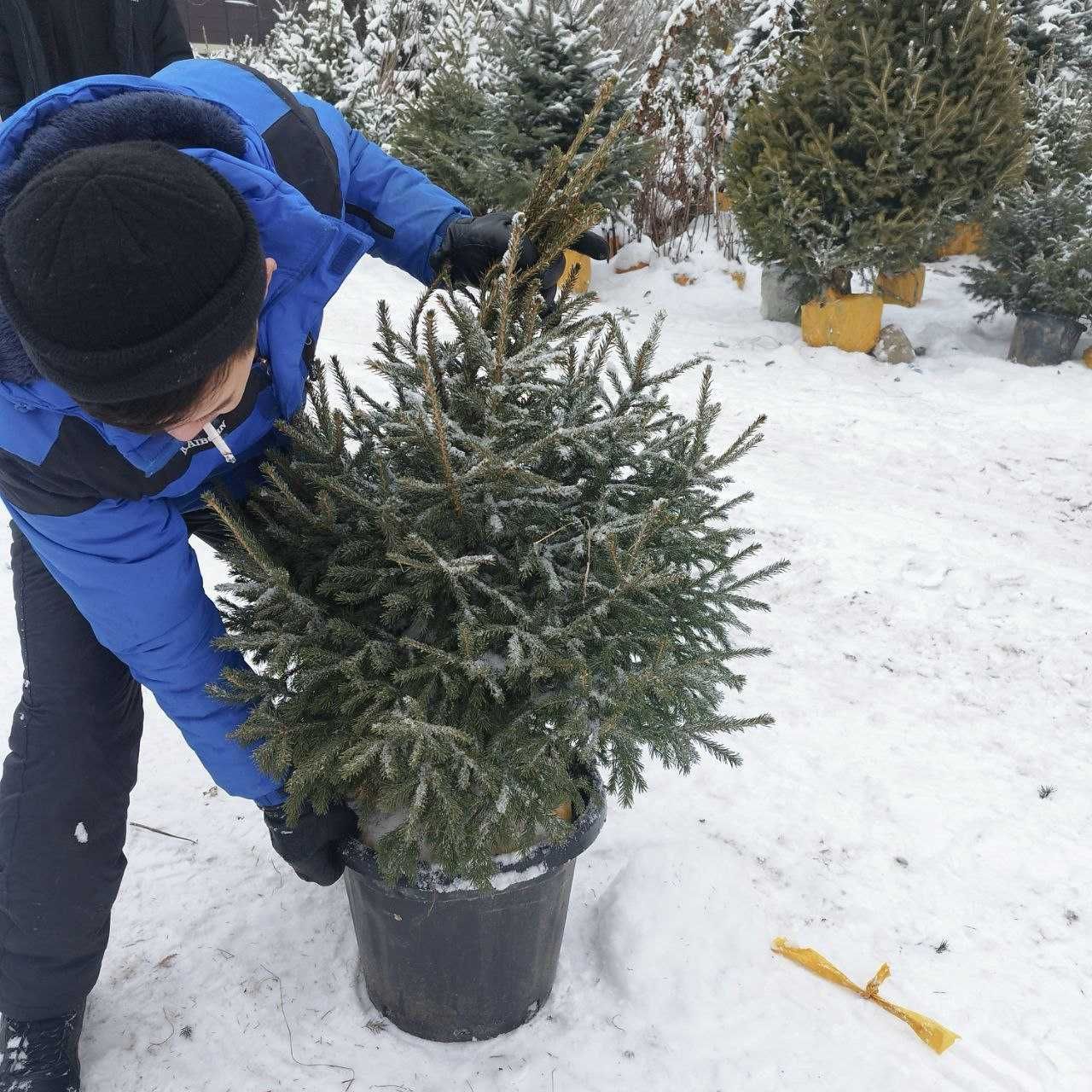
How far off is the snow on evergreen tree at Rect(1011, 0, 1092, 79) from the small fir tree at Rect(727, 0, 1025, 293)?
12.8 ft

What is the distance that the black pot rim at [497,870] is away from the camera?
1.82 m

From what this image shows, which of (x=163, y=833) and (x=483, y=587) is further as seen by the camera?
(x=163, y=833)

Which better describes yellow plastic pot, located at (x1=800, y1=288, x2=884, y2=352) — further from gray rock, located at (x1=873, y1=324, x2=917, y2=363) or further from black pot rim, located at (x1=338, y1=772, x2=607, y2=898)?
black pot rim, located at (x1=338, y1=772, x2=607, y2=898)

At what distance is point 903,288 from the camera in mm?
7766

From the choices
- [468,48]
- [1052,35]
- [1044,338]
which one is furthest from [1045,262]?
[468,48]

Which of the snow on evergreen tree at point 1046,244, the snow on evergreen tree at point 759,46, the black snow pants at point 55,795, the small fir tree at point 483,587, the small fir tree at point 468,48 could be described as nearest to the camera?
the small fir tree at point 483,587

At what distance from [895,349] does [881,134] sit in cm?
149

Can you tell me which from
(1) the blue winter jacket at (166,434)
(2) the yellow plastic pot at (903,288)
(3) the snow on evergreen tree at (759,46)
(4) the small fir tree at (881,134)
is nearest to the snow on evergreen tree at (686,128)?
(3) the snow on evergreen tree at (759,46)

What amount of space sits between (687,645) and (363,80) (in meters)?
11.0

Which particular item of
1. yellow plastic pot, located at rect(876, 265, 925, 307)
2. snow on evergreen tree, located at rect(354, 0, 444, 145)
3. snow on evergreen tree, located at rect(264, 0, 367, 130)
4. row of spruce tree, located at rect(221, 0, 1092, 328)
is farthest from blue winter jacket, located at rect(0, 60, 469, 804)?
snow on evergreen tree, located at rect(264, 0, 367, 130)

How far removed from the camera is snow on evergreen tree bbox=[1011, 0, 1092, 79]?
9383 millimetres

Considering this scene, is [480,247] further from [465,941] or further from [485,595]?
[465,941]

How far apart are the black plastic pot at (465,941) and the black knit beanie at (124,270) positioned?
110 cm

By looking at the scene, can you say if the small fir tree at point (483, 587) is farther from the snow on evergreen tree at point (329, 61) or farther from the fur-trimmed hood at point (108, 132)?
the snow on evergreen tree at point (329, 61)
